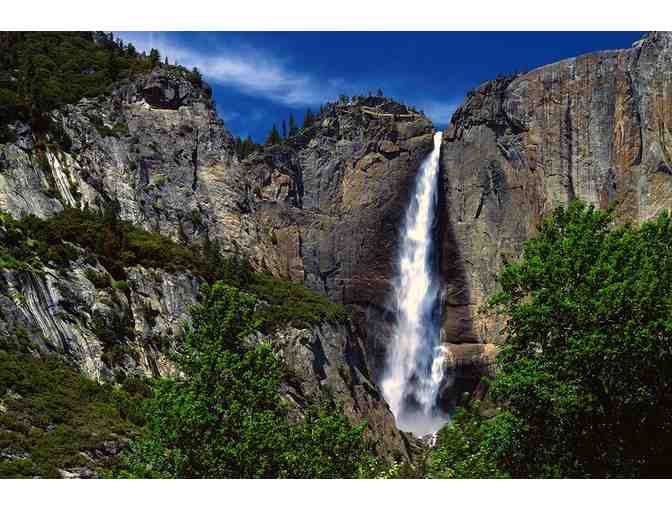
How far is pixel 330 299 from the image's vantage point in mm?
Answer: 90500

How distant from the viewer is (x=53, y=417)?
39781 mm

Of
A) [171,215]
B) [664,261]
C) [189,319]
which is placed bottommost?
[664,261]

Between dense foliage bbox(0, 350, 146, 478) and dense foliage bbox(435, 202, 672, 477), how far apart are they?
15.9 m

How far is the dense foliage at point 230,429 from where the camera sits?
28797mm

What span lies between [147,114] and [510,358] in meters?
56.8

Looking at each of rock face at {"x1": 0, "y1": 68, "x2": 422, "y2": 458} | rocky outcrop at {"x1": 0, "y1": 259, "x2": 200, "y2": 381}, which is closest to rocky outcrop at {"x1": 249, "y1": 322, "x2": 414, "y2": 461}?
rock face at {"x1": 0, "y1": 68, "x2": 422, "y2": 458}

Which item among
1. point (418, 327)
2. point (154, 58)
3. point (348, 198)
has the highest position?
point (154, 58)

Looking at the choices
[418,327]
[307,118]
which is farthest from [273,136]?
[418,327]

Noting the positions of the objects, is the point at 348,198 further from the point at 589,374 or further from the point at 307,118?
the point at 589,374

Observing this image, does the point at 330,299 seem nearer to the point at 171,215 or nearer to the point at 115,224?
the point at 171,215

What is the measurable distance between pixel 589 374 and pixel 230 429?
1176cm

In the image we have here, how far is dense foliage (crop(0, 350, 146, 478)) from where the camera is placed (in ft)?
115

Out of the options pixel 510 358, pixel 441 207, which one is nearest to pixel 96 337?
pixel 510 358

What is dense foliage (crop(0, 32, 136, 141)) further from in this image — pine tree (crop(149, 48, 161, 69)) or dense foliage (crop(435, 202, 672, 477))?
dense foliage (crop(435, 202, 672, 477))
